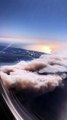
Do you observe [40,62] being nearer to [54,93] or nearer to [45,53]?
[45,53]

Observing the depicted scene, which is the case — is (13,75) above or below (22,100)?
above

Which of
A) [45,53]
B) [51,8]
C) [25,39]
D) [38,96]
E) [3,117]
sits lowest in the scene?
[3,117]

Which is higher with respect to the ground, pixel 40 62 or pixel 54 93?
pixel 40 62

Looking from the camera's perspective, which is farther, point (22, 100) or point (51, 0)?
point (22, 100)

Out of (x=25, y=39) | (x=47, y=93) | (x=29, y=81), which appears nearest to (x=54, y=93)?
(x=47, y=93)

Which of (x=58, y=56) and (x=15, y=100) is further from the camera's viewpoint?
(x=15, y=100)

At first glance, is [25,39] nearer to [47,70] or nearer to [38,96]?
[47,70]

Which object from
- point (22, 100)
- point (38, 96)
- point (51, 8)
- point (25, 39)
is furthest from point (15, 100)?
point (51, 8)

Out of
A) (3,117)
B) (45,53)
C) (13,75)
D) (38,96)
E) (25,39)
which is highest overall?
(25,39)
